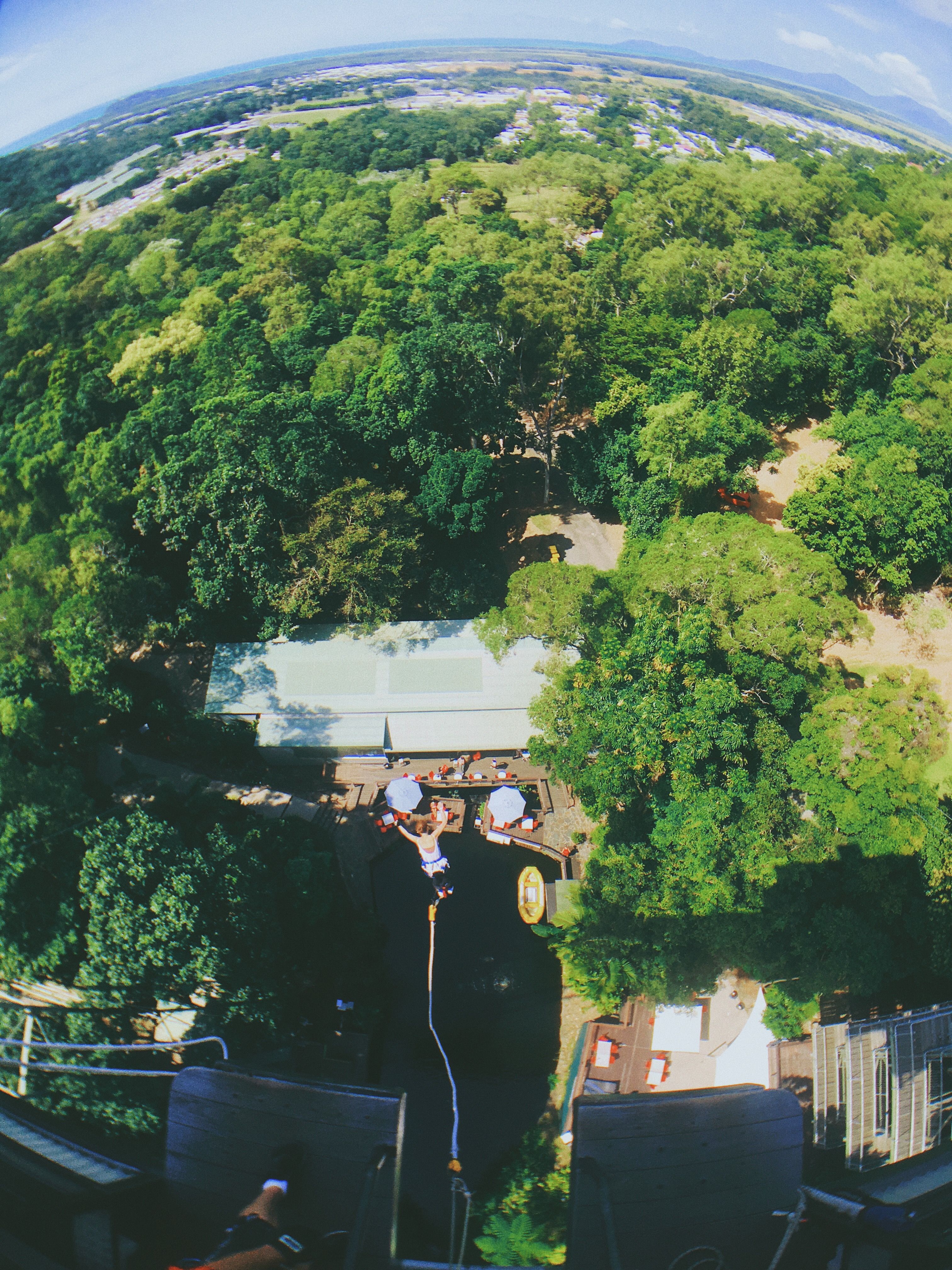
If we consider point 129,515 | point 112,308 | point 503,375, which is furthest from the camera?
point 112,308

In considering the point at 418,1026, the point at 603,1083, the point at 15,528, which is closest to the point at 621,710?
the point at 603,1083

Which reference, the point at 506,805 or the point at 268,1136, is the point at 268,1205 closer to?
the point at 268,1136

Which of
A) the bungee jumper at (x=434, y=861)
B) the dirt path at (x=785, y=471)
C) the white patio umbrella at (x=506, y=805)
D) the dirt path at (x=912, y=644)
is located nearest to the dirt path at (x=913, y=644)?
the dirt path at (x=912, y=644)

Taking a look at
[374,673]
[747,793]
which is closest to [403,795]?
[374,673]

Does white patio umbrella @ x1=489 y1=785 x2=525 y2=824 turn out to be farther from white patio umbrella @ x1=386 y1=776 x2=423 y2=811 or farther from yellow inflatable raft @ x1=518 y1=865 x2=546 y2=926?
white patio umbrella @ x1=386 y1=776 x2=423 y2=811

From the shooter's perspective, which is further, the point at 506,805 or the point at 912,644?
the point at 912,644

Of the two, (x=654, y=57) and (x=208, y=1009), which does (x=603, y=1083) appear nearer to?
(x=208, y=1009)
